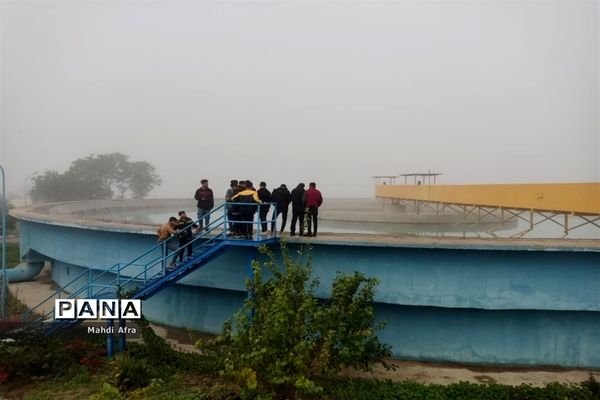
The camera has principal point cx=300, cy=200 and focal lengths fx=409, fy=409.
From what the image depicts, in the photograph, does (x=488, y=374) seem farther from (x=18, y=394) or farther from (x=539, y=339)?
(x=18, y=394)

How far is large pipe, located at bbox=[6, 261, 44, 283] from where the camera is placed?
17203 millimetres

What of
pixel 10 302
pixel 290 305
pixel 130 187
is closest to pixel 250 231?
pixel 290 305

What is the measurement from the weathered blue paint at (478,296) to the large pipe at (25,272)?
39.7ft

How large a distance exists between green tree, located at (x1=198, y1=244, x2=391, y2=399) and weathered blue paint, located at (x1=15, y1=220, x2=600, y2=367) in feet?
6.14

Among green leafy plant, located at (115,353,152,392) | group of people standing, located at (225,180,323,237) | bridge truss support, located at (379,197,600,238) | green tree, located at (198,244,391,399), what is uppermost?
group of people standing, located at (225,180,323,237)

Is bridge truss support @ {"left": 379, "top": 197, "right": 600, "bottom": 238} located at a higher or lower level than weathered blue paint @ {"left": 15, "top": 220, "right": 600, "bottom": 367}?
higher

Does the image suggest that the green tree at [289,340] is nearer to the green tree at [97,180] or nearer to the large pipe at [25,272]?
the large pipe at [25,272]

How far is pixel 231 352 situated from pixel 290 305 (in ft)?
4.18

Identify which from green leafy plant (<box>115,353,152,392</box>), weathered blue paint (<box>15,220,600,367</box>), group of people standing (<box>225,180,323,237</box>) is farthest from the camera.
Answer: group of people standing (<box>225,180,323,237</box>)

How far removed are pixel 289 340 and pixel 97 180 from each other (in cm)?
5741

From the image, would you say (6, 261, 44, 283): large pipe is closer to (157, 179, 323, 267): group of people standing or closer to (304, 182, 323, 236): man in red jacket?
(157, 179, 323, 267): group of people standing

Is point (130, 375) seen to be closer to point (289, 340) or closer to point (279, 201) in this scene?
point (289, 340)

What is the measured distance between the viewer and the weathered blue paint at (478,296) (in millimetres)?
8961

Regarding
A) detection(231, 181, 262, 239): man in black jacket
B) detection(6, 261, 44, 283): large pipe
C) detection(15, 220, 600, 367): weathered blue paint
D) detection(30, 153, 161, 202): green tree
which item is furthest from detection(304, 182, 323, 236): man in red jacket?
detection(30, 153, 161, 202): green tree
